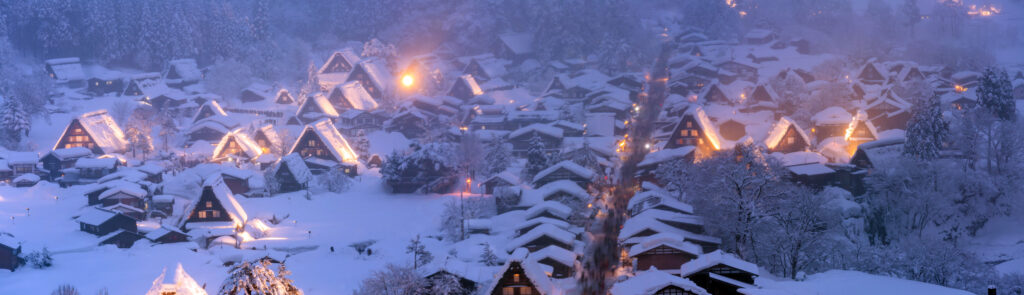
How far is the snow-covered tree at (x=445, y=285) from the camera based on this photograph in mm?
22484

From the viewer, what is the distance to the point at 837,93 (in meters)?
46.8

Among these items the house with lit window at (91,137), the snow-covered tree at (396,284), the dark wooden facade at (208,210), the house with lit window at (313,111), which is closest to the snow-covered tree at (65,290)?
the dark wooden facade at (208,210)

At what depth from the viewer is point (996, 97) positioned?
37531 mm

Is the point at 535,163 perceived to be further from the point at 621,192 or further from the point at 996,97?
the point at 996,97

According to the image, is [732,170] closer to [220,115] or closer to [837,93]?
[837,93]

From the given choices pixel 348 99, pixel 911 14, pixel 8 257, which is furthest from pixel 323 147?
pixel 911 14

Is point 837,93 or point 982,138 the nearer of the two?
point 982,138

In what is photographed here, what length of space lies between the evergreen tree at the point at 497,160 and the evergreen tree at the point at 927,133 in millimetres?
16209

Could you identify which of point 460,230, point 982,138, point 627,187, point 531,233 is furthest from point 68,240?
point 982,138

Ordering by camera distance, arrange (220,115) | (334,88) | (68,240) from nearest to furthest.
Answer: (68,240), (220,115), (334,88)

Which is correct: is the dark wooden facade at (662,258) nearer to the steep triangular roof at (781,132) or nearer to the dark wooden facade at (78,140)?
the steep triangular roof at (781,132)

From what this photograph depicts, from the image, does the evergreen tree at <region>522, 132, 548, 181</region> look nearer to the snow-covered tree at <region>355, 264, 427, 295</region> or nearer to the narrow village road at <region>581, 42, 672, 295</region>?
the narrow village road at <region>581, 42, 672, 295</region>

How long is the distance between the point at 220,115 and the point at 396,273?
29.2 meters

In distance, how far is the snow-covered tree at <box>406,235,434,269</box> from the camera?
1082 inches
